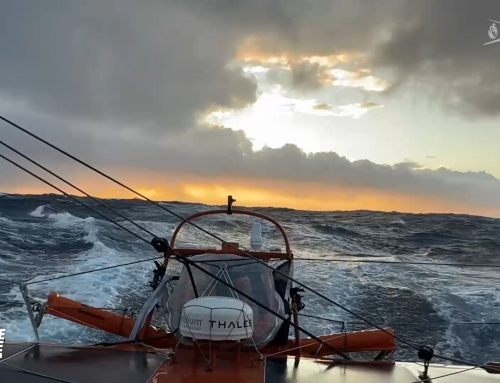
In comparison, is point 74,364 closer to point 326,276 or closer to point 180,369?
point 180,369

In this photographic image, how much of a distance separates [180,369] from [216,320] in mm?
397

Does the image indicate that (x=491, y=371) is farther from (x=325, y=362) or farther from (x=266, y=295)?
(x=266, y=295)

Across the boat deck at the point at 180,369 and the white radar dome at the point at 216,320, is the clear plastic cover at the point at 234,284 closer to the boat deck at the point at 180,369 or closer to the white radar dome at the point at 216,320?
the boat deck at the point at 180,369

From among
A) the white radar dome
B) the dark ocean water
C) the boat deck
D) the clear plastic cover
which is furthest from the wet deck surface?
the dark ocean water

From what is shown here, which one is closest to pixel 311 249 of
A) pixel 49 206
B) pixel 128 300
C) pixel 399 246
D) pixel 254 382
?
pixel 399 246

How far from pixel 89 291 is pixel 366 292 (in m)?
5.12

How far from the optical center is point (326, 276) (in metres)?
10.4

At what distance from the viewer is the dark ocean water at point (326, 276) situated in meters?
6.94

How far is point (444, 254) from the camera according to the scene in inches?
592

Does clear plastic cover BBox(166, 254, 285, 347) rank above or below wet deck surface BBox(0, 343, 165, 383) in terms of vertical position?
above

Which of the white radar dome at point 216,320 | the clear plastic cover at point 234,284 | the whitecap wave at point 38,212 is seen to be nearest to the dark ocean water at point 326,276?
the whitecap wave at point 38,212

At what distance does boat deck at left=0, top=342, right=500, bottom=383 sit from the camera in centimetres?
301

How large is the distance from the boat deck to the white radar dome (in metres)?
0.22

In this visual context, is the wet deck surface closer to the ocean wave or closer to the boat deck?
the boat deck
